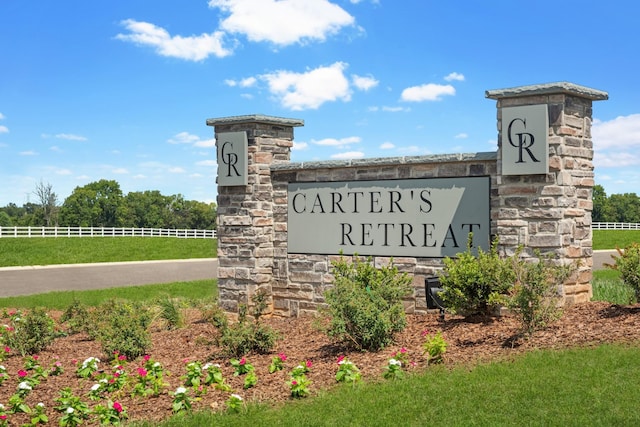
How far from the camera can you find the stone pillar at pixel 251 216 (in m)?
12.6

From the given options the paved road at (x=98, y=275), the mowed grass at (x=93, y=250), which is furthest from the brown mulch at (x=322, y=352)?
the mowed grass at (x=93, y=250)

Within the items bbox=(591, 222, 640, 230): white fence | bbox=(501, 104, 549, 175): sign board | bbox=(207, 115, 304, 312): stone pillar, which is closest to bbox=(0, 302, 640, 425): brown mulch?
bbox=(207, 115, 304, 312): stone pillar

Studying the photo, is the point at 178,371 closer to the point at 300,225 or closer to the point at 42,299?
the point at 300,225

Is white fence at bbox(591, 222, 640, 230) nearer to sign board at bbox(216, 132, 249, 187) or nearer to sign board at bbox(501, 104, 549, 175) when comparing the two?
sign board at bbox(216, 132, 249, 187)

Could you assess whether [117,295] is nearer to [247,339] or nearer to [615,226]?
[247,339]

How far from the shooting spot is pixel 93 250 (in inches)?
1473

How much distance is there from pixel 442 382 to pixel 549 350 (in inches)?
64.6

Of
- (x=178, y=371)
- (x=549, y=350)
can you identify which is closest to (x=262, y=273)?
(x=178, y=371)

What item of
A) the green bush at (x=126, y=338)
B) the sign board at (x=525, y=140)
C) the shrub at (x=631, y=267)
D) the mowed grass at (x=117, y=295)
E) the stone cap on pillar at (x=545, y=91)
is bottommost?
the mowed grass at (x=117, y=295)

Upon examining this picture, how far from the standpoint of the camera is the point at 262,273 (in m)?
12.6

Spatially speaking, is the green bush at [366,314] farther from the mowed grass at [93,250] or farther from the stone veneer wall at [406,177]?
the mowed grass at [93,250]

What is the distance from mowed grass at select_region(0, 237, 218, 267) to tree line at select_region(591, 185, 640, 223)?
56533mm

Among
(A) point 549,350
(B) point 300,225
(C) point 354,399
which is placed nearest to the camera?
(C) point 354,399

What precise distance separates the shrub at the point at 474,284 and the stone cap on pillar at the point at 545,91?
249cm
